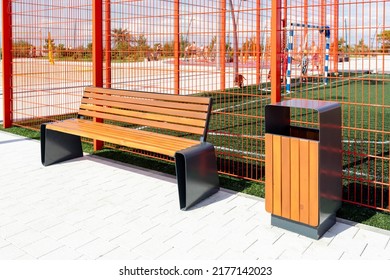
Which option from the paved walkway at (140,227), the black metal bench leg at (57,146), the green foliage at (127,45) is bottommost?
the paved walkway at (140,227)

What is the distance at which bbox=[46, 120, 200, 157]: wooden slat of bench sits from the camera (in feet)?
15.3

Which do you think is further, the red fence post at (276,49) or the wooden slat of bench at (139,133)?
the wooden slat of bench at (139,133)

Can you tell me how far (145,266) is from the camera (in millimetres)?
3240

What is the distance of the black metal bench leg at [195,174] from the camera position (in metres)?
4.35

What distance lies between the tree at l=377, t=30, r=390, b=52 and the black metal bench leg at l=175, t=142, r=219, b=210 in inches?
74.6

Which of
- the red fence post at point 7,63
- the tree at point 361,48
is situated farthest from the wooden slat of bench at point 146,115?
the red fence post at point 7,63

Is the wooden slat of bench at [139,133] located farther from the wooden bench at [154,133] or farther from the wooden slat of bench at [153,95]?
the wooden slat of bench at [153,95]

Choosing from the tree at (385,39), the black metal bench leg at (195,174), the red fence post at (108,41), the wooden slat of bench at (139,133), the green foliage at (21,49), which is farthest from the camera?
the green foliage at (21,49)

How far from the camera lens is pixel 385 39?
416 cm

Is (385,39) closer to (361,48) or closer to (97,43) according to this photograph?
(361,48)

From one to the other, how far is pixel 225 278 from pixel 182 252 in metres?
0.50

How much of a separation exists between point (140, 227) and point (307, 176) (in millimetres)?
1501

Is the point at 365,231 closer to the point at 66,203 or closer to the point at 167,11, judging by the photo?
the point at 66,203

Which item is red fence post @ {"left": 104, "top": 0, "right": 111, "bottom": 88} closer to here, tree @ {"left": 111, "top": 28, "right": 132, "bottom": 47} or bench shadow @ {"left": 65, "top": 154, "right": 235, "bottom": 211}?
tree @ {"left": 111, "top": 28, "right": 132, "bottom": 47}
